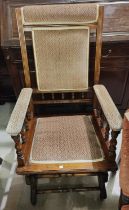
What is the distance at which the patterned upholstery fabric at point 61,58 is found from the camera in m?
1.20

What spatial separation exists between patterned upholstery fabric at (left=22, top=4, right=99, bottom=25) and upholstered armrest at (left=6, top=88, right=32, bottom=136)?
0.41m

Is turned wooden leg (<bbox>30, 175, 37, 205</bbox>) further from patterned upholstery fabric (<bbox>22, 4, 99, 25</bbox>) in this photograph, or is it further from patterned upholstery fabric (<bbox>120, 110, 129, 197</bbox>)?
patterned upholstery fabric (<bbox>22, 4, 99, 25</bbox>)

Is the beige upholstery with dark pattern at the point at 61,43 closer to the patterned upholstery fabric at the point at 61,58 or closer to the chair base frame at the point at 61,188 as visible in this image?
the patterned upholstery fabric at the point at 61,58

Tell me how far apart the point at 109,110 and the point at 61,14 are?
1.92 feet

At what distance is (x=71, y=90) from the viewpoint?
4.37ft

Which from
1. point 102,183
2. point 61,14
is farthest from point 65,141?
point 61,14

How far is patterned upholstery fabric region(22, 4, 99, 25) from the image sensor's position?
1139 millimetres

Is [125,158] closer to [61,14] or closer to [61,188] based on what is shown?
[61,188]

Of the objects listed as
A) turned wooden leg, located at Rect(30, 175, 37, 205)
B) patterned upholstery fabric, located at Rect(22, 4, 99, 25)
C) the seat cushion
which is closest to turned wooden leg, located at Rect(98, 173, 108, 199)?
the seat cushion

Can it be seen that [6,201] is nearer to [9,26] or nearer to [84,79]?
[84,79]

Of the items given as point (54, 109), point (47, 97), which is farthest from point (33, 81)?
point (54, 109)

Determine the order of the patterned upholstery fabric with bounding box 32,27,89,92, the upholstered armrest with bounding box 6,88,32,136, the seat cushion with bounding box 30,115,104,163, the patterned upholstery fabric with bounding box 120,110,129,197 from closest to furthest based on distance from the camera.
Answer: the patterned upholstery fabric with bounding box 120,110,129,197, the upholstered armrest with bounding box 6,88,32,136, the seat cushion with bounding box 30,115,104,163, the patterned upholstery fabric with bounding box 32,27,89,92

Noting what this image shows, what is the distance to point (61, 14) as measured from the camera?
115cm

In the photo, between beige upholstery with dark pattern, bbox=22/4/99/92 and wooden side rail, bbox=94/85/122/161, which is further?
beige upholstery with dark pattern, bbox=22/4/99/92
